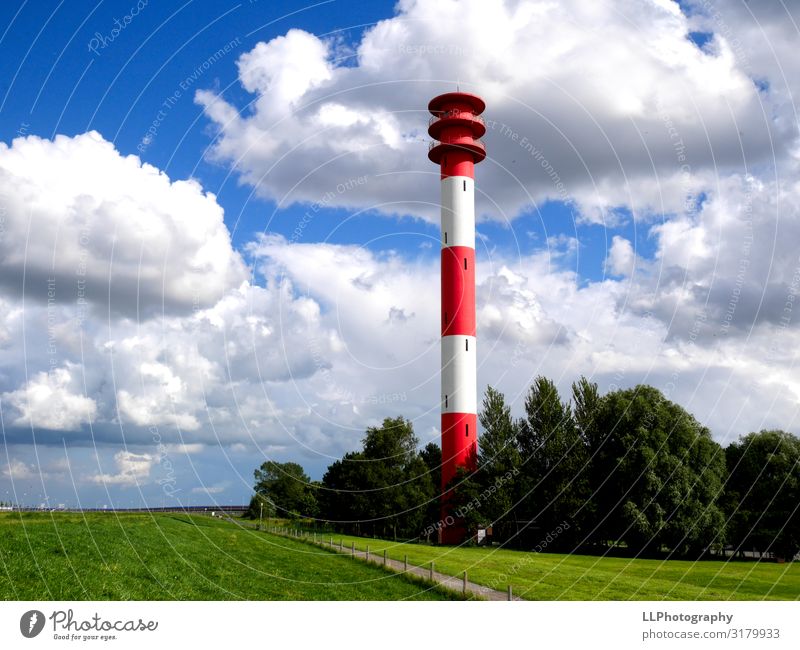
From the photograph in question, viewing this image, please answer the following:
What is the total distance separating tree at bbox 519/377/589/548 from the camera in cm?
6372

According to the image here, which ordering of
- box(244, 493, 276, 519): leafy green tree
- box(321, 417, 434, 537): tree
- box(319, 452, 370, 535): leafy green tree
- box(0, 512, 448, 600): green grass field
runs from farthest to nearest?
box(244, 493, 276, 519): leafy green tree, box(319, 452, 370, 535): leafy green tree, box(321, 417, 434, 537): tree, box(0, 512, 448, 600): green grass field

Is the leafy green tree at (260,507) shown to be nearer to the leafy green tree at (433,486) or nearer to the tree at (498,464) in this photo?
the leafy green tree at (433,486)

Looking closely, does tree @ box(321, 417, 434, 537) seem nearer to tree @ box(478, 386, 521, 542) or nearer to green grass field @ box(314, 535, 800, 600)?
tree @ box(478, 386, 521, 542)

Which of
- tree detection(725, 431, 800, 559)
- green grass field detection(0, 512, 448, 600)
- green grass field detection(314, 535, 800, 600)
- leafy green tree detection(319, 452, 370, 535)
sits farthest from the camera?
leafy green tree detection(319, 452, 370, 535)

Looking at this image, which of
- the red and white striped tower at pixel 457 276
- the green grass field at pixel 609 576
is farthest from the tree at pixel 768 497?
the red and white striped tower at pixel 457 276

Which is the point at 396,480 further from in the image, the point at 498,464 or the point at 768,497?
the point at 768,497

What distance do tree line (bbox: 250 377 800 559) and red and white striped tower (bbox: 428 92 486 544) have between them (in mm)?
2462

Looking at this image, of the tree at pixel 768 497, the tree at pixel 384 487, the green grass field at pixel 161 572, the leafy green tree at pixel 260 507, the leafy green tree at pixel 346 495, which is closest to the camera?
the green grass field at pixel 161 572

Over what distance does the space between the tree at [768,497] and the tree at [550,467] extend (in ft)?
46.1

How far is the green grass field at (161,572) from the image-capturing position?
83.9ft

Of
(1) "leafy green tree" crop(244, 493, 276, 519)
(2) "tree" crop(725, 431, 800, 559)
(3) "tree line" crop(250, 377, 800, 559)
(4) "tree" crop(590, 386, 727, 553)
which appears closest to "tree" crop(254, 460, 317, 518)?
(1) "leafy green tree" crop(244, 493, 276, 519)
